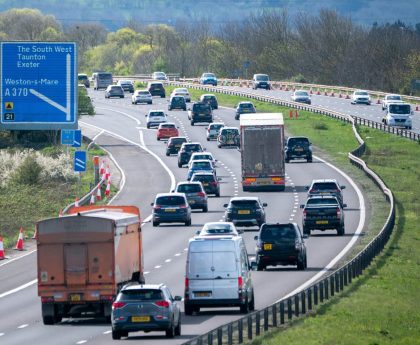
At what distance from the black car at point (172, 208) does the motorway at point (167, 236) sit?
46cm

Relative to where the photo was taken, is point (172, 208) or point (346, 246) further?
point (172, 208)

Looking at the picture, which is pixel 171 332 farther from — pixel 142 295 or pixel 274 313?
pixel 274 313

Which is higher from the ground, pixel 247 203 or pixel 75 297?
pixel 247 203

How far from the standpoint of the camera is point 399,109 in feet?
370

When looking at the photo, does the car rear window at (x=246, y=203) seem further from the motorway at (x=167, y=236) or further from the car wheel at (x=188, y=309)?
the car wheel at (x=188, y=309)

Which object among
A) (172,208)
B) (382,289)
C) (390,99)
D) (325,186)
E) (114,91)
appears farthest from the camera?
(114,91)

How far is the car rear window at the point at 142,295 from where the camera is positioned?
30.8 meters

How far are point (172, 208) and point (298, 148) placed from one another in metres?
30.2

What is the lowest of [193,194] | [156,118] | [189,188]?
[193,194]

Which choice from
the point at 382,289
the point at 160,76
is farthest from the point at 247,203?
the point at 160,76

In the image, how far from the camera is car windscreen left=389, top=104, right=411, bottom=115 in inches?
4439

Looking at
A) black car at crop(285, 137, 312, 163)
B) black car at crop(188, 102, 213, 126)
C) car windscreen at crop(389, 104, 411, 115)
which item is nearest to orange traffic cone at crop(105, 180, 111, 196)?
black car at crop(285, 137, 312, 163)

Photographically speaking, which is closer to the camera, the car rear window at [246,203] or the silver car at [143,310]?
the silver car at [143,310]

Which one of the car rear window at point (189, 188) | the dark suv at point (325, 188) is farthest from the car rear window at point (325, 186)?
the car rear window at point (189, 188)
